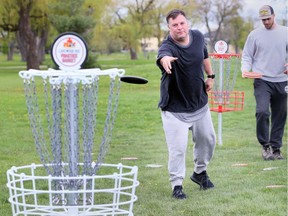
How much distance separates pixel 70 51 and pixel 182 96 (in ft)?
7.86

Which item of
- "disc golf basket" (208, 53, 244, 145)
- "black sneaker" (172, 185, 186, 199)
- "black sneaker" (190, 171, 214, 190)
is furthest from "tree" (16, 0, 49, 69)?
"black sneaker" (172, 185, 186, 199)

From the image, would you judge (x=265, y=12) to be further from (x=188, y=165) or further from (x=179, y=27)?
(x=179, y=27)

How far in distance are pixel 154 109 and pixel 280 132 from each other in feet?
24.8

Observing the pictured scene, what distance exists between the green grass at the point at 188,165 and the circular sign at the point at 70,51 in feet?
6.77

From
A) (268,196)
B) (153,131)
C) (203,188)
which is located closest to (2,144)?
(153,131)

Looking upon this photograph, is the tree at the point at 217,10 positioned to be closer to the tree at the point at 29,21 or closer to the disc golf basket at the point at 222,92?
the tree at the point at 29,21

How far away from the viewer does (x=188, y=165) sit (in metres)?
7.68

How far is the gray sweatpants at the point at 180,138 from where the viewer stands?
5734mm

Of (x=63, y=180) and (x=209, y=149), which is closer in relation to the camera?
(x=63, y=180)

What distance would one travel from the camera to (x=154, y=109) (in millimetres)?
15438

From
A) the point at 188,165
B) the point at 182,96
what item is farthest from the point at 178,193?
the point at 188,165

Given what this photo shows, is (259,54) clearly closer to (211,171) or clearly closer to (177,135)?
(211,171)

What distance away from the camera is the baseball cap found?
754cm

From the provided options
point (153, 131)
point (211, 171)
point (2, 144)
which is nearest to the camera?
point (211, 171)
